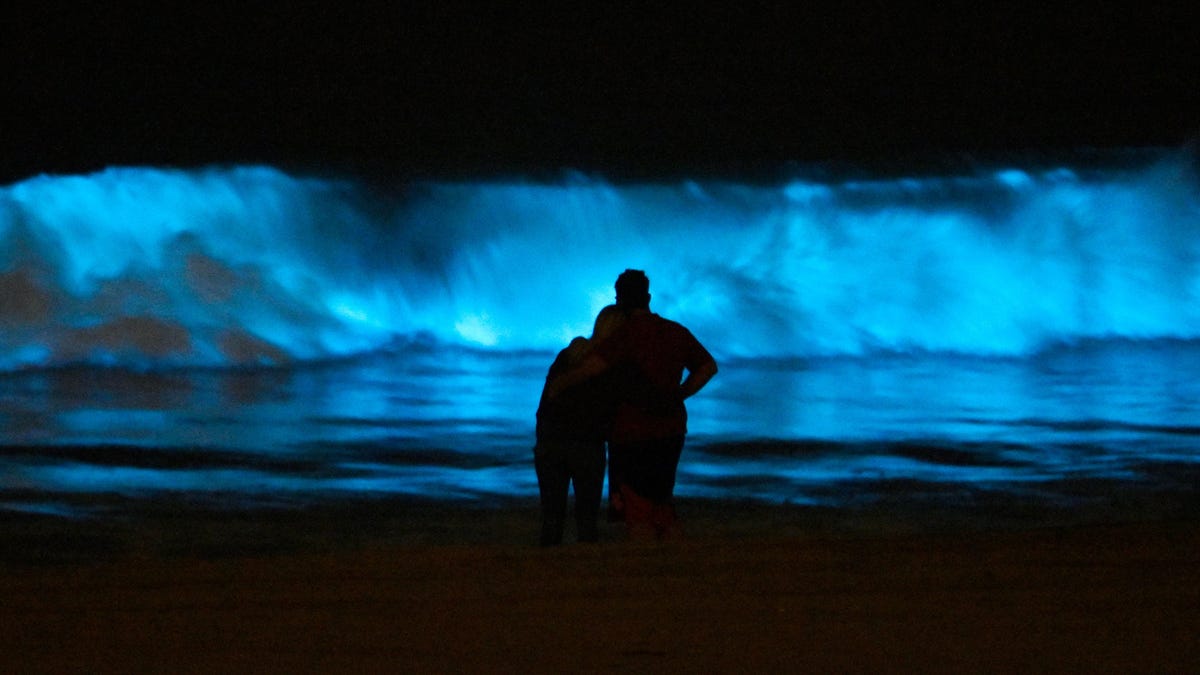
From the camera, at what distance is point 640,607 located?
17.5ft

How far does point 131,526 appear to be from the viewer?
805cm

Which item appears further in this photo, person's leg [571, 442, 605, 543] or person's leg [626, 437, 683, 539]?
person's leg [571, 442, 605, 543]

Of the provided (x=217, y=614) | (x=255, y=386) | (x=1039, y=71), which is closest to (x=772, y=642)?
(x=217, y=614)

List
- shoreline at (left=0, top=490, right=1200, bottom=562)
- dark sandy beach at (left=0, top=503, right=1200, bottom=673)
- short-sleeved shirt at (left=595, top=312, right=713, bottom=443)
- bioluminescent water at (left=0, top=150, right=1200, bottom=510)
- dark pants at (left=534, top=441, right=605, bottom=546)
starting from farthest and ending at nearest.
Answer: bioluminescent water at (left=0, top=150, right=1200, bottom=510), shoreline at (left=0, top=490, right=1200, bottom=562), dark pants at (left=534, top=441, right=605, bottom=546), short-sleeved shirt at (left=595, top=312, right=713, bottom=443), dark sandy beach at (left=0, top=503, right=1200, bottom=673)

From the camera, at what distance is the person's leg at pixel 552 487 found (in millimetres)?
6812

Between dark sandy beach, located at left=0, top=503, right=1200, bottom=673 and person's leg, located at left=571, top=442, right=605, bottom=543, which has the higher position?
person's leg, located at left=571, top=442, right=605, bottom=543

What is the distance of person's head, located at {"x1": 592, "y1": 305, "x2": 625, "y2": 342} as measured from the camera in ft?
21.4

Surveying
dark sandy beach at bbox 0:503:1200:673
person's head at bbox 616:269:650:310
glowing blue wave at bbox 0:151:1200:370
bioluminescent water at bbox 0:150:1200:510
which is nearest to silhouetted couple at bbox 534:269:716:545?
person's head at bbox 616:269:650:310

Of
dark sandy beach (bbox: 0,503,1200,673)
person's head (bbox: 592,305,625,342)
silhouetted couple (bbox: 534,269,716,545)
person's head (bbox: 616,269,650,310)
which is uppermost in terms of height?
person's head (bbox: 616,269,650,310)

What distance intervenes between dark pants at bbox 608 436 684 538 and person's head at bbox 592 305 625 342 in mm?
421

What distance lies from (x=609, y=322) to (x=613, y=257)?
62.5 ft

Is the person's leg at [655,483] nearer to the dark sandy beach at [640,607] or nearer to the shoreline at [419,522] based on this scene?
the dark sandy beach at [640,607]

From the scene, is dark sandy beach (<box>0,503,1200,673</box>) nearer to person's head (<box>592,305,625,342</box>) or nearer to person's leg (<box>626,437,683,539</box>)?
person's leg (<box>626,437,683,539</box>)

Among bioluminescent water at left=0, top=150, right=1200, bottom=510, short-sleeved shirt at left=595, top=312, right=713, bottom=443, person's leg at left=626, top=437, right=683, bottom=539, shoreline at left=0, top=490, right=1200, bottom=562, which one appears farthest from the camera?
bioluminescent water at left=0, top=150, right=1200, bottom=510
